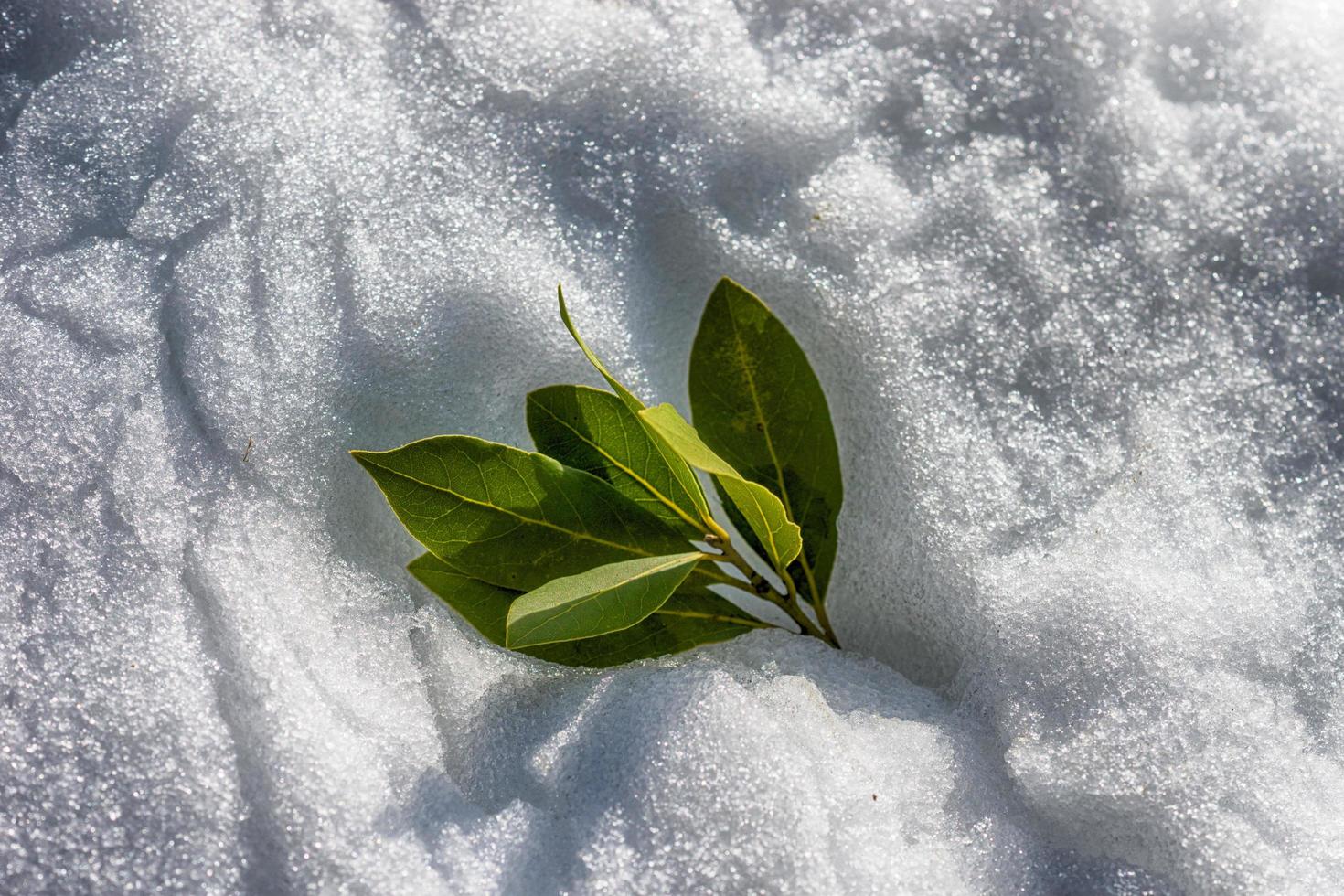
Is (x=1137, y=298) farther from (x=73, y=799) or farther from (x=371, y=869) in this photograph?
(x=73, y=799)

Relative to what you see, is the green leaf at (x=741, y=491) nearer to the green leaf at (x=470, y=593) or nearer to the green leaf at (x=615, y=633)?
the green leaf at (x=615, y=633)

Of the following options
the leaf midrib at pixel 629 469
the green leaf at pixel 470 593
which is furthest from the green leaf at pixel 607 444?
the green leaf at pixel 470 593

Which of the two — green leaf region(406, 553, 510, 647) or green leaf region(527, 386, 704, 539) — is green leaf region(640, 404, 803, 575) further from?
green leaf region(406, 553, 510, 647)

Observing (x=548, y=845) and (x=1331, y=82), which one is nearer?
(x=548, y=845)

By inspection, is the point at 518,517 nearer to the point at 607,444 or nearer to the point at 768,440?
the point at 607,444

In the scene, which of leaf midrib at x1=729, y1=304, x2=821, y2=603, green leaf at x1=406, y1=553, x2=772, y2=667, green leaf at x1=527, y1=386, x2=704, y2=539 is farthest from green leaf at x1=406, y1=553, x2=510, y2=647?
leaf midrib at x1=729, y1=304, x2=821, y2=603

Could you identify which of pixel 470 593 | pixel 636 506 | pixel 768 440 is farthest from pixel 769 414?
pixel 470 593

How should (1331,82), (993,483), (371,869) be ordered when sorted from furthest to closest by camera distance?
1. (1331,82)
2. (993,483)
3. (371,869)

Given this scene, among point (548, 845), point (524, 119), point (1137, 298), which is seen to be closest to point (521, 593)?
point (548, 845)
